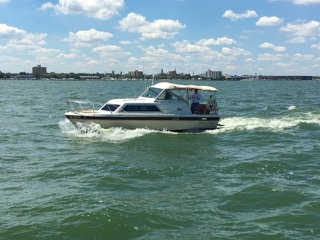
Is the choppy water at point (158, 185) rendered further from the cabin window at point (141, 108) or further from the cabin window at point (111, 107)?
the cabin window at point (111, 107)

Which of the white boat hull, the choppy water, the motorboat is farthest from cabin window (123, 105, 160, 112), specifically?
the choppy water

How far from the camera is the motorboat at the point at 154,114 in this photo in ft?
74.0

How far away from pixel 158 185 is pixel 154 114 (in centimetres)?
1005

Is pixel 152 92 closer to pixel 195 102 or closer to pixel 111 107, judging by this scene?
pixel 195 102

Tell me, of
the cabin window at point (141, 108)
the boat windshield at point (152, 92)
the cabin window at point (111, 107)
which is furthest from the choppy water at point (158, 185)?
the boat windshield at point (152, 92)

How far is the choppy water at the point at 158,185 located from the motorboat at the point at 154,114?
55cm

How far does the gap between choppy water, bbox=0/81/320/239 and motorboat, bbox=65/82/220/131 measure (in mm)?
553

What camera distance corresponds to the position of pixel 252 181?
13.9 metres

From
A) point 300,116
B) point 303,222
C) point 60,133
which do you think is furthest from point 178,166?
point 300,116

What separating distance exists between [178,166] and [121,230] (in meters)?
6.47

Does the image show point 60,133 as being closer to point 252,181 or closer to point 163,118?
point 163,118

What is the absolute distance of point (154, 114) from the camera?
23188 mm

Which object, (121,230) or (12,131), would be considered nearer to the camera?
(121,230)

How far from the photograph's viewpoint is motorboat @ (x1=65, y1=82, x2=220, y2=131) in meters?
22.5
